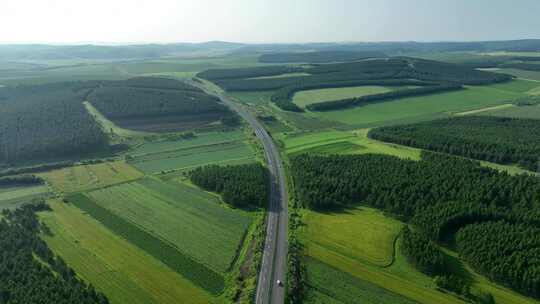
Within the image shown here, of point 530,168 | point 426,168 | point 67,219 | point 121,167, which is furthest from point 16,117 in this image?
point 530,168

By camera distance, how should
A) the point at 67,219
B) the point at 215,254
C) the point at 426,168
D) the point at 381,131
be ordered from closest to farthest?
1. the point at 215,254
2. the point at 67,219
3. the point at 426,168
4. the point at 381,131

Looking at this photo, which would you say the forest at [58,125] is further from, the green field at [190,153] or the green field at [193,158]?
the green field at [193,158]

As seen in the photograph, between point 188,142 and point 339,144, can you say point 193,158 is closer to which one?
point 188,142

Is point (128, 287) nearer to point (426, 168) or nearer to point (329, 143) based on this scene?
point (426, 168)

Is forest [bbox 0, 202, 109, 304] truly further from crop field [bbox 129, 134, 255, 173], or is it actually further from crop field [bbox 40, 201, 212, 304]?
crop field [bbox 129, 134, 255, 173]

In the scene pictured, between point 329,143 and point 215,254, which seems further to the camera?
point 329,143

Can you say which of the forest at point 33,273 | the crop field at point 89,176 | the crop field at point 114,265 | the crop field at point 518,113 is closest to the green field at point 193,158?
the crop field at point 89,176

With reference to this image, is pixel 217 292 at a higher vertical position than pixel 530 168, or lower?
lower
